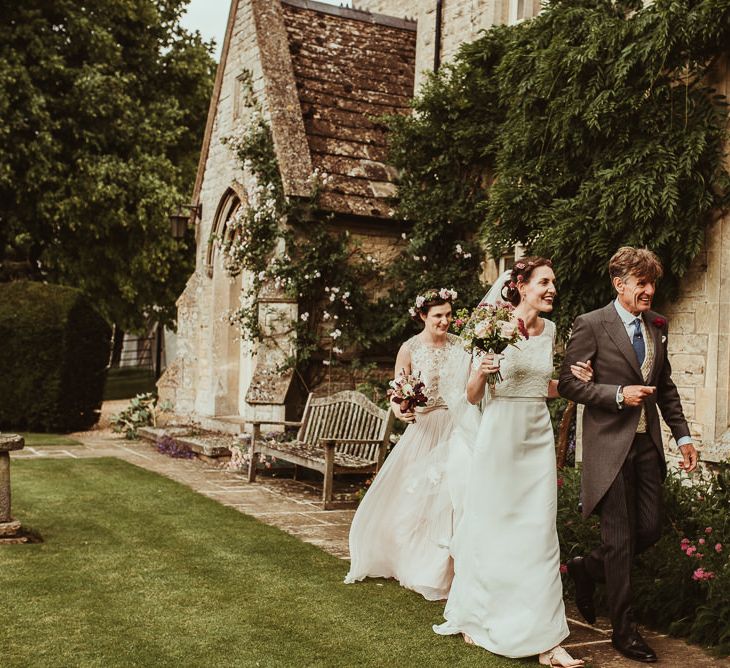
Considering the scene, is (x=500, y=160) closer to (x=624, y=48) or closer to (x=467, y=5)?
(x=624, y=48)

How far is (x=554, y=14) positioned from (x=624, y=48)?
118cm

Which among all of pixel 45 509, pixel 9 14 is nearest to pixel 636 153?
pixel 45 509

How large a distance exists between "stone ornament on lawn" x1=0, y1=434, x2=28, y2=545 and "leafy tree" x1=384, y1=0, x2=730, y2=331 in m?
5.18

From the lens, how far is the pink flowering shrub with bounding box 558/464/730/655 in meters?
5.08

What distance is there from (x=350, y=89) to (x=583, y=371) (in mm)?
10157

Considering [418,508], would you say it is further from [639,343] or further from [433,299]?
[639,343]

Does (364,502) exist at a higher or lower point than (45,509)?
higher

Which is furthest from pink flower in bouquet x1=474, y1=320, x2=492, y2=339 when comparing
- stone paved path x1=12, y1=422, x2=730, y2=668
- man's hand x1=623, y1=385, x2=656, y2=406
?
stone paved path x1=12, y1=422, x2=730, y2=668

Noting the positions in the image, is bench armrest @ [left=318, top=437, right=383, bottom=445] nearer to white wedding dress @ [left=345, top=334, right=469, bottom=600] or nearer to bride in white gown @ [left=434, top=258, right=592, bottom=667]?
white wedding dress @ [left=345, top=334, right=469, bottom=600]

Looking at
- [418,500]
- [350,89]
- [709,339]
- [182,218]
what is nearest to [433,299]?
[418,500]

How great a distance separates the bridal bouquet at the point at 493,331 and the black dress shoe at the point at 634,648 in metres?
1.64

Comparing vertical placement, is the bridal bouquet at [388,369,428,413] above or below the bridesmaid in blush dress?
above

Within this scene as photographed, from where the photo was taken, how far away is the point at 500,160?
10148mm

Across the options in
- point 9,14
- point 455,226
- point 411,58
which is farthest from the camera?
point 9,14
